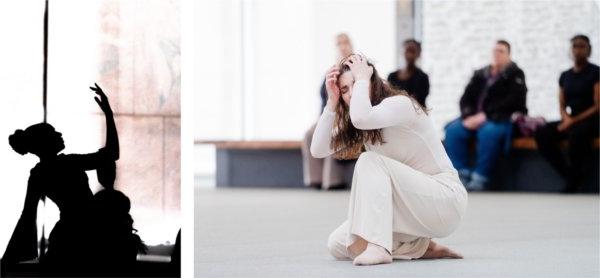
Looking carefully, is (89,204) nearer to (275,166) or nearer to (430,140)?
(430,140)

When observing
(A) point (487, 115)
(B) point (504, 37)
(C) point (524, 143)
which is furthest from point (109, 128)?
(B) point (504, 37)

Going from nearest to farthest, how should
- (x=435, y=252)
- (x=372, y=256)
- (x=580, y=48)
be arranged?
(x=372, y=256) < (x=435, y=252) < (x=580, y=48)

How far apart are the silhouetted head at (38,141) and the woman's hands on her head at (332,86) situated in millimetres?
1175

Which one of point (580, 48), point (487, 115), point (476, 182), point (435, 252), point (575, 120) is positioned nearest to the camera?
point (435, 252)

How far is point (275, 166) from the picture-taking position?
37.1 ft

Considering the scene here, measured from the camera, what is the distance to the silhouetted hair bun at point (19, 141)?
2543 mm

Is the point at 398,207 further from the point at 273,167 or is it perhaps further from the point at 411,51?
the point at 273,167

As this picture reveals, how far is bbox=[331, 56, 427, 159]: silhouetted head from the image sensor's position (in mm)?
3578

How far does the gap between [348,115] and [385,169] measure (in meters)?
0.24

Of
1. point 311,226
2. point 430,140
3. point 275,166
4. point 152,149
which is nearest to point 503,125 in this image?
point 275,166

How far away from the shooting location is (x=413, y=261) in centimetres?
365

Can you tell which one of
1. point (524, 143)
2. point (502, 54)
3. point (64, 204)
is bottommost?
point (524, 143)

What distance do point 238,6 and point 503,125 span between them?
4800 mm

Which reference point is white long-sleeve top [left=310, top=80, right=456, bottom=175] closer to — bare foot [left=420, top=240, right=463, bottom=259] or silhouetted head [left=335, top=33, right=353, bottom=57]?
bare foot [left=420, top=240, right=463, bottom=259]
